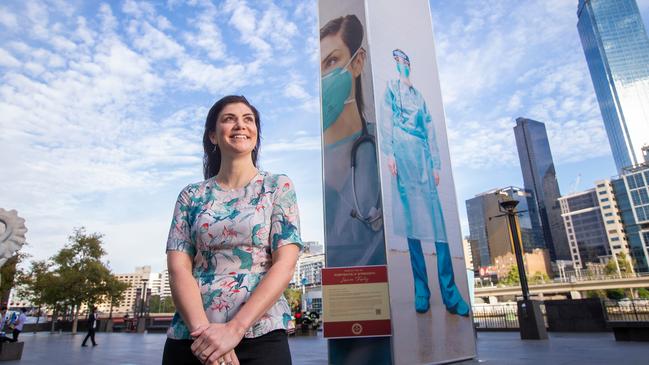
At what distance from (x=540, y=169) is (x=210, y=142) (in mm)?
173090

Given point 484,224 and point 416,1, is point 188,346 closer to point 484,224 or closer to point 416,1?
point 416,1

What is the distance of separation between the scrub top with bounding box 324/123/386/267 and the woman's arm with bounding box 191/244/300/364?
26.3 feet

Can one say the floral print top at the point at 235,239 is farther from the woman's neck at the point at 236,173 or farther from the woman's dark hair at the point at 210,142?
the woman's dark hair at the point at 210,142

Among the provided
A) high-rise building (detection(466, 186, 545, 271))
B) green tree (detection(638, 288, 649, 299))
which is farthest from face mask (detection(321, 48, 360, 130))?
high-rise building (detection(466, 186, 545, 271))

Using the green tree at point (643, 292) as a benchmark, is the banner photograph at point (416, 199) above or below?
above

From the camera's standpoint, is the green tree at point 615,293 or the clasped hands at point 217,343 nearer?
the clasped hands at point 217,343

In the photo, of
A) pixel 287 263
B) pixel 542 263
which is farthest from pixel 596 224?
pixel 287 263

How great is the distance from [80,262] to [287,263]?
37.3 meters

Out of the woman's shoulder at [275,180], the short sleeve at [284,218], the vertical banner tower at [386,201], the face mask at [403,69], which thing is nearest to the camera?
the short sleeve at [284,218]

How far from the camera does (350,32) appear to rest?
11523 millimetres

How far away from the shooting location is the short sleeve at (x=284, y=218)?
1.70m

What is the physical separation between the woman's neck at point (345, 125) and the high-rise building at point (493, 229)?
386ft

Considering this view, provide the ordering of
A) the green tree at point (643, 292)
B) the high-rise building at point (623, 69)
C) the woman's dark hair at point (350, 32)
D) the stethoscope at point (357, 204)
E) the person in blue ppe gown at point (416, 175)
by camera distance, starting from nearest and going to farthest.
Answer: the stethoscope at point (357, 204), the person in blue ppe gown at point (416, 175), the woman's dark hair at point (350, 32), the green tree at point (643, 292), the high-rise building at point (623, 69)

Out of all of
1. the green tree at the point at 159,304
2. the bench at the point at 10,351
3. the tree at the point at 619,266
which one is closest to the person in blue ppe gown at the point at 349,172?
the bench at the point at 10,351
